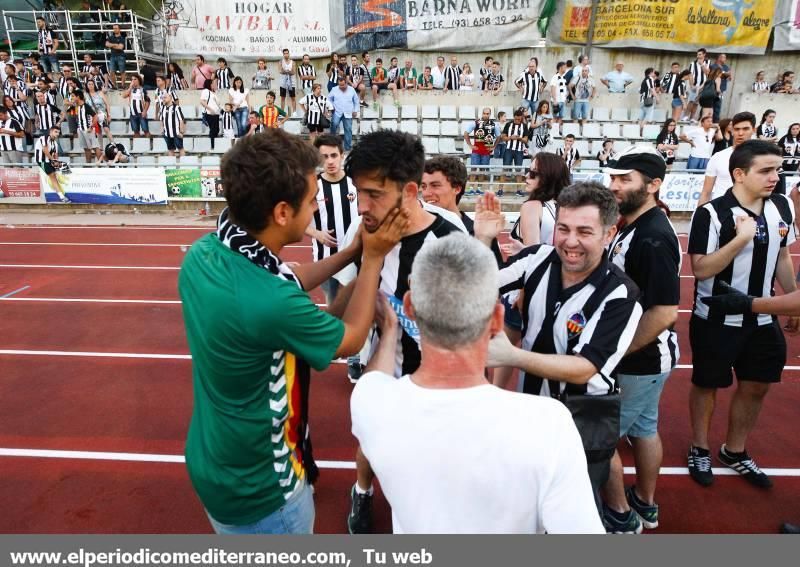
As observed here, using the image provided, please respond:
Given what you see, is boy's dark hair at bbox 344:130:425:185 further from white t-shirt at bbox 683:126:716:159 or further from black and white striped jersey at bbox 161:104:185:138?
black and white striped jersey at bbox 161:104:185:138

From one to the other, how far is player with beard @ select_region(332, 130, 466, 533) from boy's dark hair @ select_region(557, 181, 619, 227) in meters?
0.57

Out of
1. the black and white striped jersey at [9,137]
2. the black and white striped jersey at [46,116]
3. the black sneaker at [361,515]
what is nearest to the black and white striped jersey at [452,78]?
the black and white striped jersey at [46,116]

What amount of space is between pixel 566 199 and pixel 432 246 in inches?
49.7

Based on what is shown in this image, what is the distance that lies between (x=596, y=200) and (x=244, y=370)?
164cm

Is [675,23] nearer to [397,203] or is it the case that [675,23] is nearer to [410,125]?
[410,125]

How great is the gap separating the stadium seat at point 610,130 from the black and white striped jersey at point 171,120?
42.0 ft

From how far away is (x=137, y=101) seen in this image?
15344 millimetres

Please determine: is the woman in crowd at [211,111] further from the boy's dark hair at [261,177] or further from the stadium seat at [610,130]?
the boy's dark hair at [261,177]

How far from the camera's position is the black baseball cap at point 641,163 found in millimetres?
2854

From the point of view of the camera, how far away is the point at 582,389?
219cm

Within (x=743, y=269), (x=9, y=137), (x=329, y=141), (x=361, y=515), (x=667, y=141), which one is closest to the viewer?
(x=361, y=515)

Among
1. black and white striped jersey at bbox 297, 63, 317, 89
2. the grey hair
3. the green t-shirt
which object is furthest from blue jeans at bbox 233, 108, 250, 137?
the grey hair

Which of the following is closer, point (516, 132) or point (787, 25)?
point (516, 132)

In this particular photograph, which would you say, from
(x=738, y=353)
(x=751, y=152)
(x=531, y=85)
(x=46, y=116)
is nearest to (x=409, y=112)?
(x=531, y=85)
